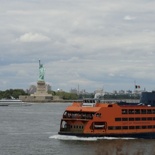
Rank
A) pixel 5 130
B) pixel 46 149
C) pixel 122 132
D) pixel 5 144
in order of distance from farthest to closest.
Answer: pixel 5 130, pixel 122 132, pixel 5 144, pixel 46 149

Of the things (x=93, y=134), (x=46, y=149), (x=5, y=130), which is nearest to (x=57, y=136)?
(x=93, y=134)

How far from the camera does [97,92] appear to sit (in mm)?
75938

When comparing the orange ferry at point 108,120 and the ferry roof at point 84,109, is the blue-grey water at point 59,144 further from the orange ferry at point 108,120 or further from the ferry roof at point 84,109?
the ferry roof at point 84,109

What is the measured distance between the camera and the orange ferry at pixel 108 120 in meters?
59.6

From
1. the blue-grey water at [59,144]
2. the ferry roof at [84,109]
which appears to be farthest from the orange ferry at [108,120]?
the blue-grey water at [59,144]

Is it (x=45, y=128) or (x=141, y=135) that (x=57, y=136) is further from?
(x=45, y=128)

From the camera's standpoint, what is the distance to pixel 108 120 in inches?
2370

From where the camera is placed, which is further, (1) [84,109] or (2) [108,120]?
A: (1) [84,109]

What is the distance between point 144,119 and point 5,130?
19.7 metres

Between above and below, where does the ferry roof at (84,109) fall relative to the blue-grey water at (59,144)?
above

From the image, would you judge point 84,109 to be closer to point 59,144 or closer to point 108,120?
point 108,120

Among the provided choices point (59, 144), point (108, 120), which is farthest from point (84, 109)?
point (59, 144)

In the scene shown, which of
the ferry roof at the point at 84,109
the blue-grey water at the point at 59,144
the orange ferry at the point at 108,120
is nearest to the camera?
the blue-grey water at the point at 59,144

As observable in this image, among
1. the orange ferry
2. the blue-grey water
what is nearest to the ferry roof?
the orange ferry
